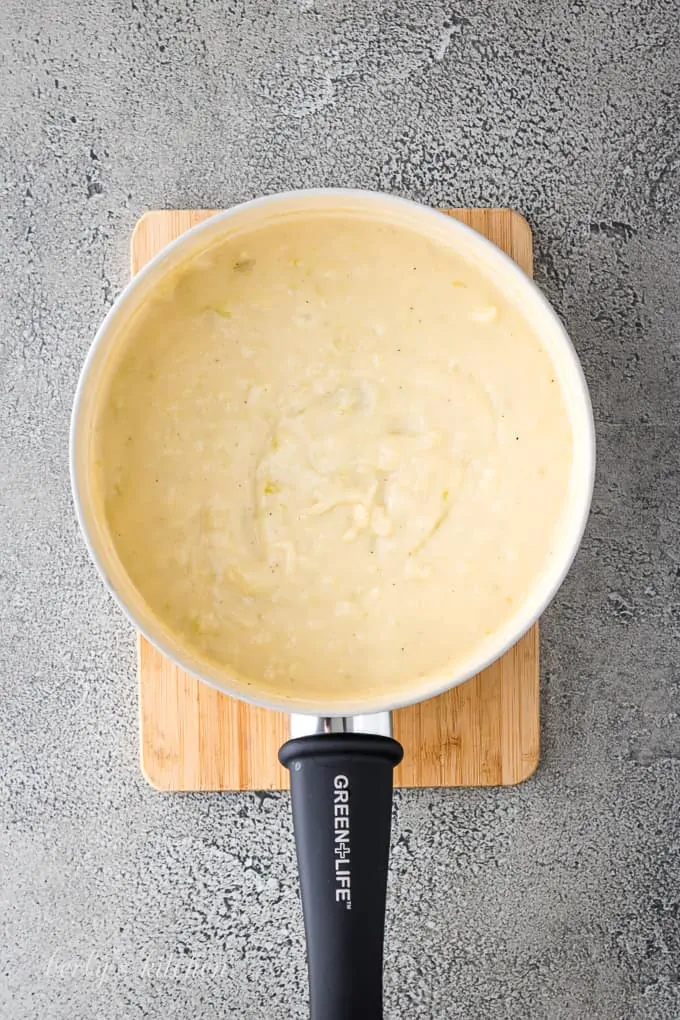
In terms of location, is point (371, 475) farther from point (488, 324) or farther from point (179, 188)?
point (179, 188)

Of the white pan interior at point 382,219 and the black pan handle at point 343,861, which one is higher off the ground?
the white pan interior at point 382,219

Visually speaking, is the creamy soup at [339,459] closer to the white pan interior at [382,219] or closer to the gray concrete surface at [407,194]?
the white pan interior at [382,219]

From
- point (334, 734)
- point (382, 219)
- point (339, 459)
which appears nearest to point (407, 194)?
point (382, 219)

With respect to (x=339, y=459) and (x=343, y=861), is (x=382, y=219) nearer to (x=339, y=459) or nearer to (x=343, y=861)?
(x=339, y=459)

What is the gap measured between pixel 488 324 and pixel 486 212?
0.12 metres

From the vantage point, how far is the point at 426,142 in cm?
81

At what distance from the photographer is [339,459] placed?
0.70 metres

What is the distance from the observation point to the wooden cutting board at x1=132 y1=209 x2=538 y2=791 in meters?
0.78

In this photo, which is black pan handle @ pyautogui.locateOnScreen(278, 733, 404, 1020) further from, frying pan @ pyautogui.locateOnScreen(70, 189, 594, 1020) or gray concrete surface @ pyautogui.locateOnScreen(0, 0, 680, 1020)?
gray concrete surface @ pyautogui.locateOnScreen(0, 0, 680, 1020)

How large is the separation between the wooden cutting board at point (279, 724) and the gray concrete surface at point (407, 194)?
0.03 metres

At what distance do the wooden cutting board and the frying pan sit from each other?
0.34 feet

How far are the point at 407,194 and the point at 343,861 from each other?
48cm

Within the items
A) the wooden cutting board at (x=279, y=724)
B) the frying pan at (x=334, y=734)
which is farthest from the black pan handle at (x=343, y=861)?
the wooden cutting board at (x=279, y=724)

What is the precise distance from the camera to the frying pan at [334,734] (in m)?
0.66
